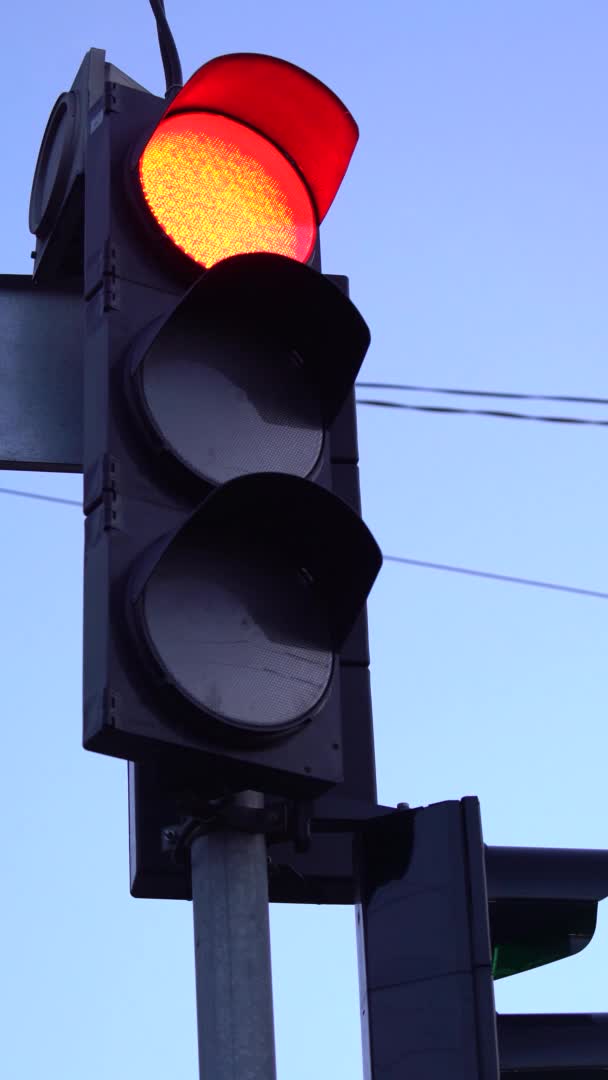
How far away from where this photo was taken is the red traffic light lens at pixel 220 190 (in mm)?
Result: 2486

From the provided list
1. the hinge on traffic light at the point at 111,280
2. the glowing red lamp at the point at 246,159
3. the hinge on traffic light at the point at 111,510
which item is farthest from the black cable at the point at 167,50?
the hinge on traffic light at the point at 111,510

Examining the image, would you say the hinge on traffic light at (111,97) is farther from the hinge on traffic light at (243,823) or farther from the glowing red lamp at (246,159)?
the hinge on traffic light at (243,823)

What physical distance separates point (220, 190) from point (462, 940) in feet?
3.64

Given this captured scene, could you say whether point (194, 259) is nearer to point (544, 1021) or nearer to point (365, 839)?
point (365, 839)

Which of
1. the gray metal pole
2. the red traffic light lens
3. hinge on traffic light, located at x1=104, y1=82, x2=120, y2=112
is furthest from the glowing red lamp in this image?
the gray metal pole

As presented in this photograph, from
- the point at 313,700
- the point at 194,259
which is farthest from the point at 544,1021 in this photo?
the point at 194,259

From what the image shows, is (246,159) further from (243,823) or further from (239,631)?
(243,823)

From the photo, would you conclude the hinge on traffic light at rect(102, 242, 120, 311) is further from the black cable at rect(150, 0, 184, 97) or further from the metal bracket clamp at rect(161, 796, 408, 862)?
the metal bracket clamp at rect(161, 796, 408, 862)

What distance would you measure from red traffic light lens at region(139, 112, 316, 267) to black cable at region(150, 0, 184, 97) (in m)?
0.22

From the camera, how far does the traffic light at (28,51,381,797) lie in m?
2.09

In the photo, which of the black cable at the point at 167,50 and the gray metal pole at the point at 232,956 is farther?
the black cable at the point at 167,50

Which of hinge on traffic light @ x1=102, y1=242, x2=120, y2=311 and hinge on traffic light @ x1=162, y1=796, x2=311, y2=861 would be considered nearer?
hinge on traffic light @ x1=162, y1=796, x2=311, y2=861

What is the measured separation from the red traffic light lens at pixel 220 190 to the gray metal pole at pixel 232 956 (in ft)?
2.76

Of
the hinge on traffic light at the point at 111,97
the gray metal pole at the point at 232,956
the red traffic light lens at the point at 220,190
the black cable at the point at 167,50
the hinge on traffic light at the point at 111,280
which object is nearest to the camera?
the gray metal pole at the point at 232,956
